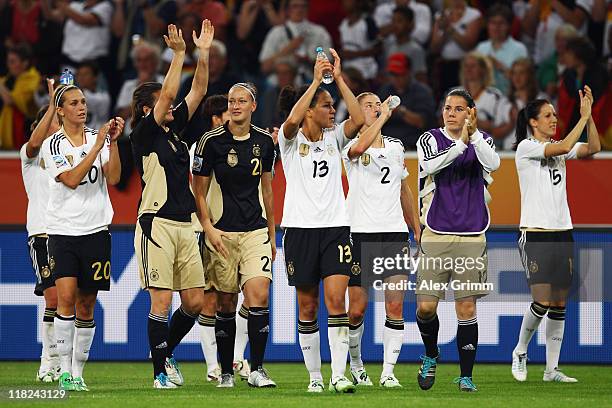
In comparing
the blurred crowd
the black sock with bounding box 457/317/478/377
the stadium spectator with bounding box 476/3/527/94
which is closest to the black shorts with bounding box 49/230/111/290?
the black sock with bounding box 457/317/478/377

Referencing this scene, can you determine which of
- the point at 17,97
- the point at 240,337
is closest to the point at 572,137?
the point at 240,337

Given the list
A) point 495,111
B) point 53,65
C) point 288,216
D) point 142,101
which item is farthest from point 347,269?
point 53,65

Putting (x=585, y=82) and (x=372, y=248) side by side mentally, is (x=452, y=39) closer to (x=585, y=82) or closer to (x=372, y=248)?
(x=585, y=82)

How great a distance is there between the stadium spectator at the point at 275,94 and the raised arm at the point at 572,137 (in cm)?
530

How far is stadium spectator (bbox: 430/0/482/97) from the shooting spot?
17719mm

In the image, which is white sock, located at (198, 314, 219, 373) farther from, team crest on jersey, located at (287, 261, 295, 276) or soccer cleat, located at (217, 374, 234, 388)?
team crest on jersey, located at (287, 261, 295, 276)

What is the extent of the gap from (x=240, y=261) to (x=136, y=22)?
26.5 ft

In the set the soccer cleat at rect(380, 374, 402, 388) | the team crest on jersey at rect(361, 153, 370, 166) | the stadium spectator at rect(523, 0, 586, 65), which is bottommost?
the soccer cleat at rect(380, 374, 402, 388)

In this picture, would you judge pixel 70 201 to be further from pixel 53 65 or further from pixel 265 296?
pixel 53 65

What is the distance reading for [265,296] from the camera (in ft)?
37.1

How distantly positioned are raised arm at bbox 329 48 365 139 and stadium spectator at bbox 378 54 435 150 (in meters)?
5.22

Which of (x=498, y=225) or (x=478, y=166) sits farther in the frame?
(x=498, y=225)

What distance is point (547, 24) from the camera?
17625 mm

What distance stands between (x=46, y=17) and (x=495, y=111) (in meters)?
6.84
